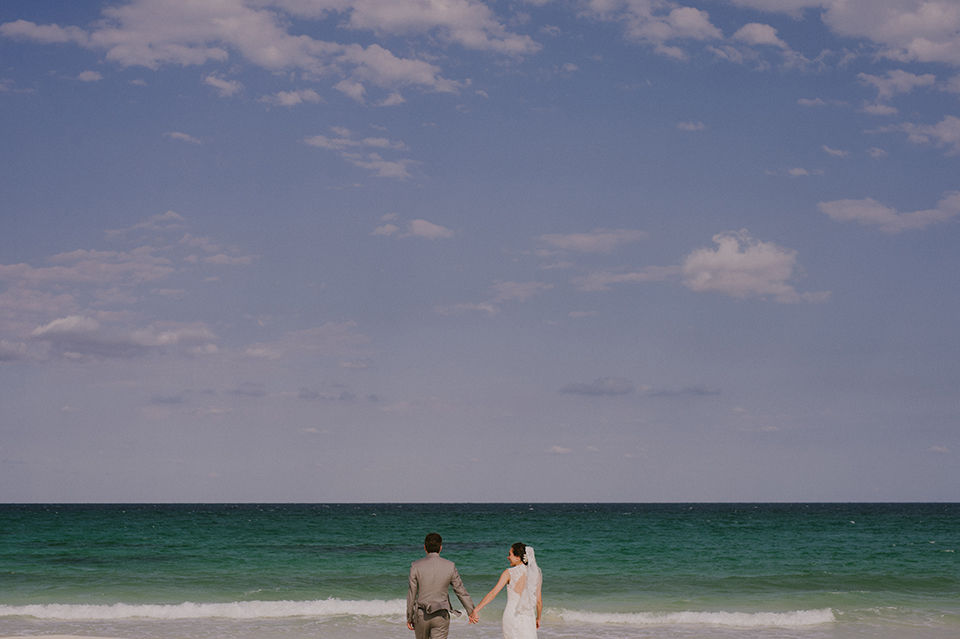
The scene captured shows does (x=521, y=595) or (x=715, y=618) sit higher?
(x=521, y=595)

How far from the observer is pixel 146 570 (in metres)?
25.9

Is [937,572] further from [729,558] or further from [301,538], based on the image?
[301,538]

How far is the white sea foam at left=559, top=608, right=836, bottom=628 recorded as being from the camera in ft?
54.1

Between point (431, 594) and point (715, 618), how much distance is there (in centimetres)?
1034

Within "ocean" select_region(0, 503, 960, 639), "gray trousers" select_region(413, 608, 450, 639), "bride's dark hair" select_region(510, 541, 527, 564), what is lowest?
"ocean" select_region(0, 503, 960, 639)

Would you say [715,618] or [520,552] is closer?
[520,552]

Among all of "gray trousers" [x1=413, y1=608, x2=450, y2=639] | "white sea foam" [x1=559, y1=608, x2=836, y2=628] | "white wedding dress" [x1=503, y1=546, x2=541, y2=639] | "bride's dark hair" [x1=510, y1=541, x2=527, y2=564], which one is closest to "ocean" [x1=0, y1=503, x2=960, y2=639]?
"white sea foam" [x1=559, y1=608, x2=836, y2=628]

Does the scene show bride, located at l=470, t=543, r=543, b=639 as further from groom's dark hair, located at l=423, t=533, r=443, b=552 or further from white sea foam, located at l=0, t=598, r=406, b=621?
white sea foam, located at l=0, t=598, r=406, b=621

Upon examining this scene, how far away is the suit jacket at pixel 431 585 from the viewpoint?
8633mm

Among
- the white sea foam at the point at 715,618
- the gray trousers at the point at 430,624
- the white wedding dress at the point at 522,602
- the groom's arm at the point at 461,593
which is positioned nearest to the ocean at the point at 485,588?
the white sea foam at the point at 715,618

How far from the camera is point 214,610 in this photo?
1775 centimetres

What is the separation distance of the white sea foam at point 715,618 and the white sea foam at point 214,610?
4.26 m

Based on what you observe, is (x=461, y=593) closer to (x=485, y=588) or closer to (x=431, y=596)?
(x=431, y=596)

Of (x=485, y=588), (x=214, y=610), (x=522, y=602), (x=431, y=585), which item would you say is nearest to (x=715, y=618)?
(x=485, y=588)
